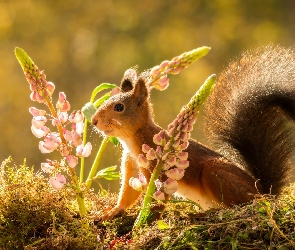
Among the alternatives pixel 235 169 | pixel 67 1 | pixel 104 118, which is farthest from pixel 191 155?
pixel 67 1

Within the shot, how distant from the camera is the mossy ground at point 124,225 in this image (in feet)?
3.86

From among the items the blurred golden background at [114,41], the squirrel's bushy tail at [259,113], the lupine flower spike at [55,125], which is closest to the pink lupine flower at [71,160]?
the lupine flower spike at [55,125]

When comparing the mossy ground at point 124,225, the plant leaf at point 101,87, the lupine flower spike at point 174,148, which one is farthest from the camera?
the plant leaf at point 101,87

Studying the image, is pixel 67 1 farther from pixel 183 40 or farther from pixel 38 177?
pixel 38 177

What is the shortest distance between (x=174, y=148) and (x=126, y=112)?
0.34 metres

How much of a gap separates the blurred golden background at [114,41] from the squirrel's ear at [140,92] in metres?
2.62

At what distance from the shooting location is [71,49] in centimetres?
466

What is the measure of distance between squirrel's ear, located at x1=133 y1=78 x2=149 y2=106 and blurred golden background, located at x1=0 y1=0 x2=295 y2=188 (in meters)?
2.62

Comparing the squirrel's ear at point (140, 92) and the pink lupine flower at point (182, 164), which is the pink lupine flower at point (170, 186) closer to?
the pink lupine flower at point (182, 164)

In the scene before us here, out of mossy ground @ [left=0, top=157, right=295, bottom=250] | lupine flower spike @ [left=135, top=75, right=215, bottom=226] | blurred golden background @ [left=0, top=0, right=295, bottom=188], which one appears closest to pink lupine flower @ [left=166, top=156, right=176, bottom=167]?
lupine flower spike @ [left=135, top=75, right=215, bottom=226]

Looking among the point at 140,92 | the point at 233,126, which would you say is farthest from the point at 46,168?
the point at 233,126

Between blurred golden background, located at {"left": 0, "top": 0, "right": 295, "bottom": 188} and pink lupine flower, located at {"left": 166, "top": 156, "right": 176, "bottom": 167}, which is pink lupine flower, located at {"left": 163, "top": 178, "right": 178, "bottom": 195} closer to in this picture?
pink lupine flower, located at {"left": 166, "top": 156, "right": 176, "bottom": 167}

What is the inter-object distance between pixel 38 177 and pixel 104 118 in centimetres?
24

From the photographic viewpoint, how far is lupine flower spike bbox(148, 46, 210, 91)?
136 cm
